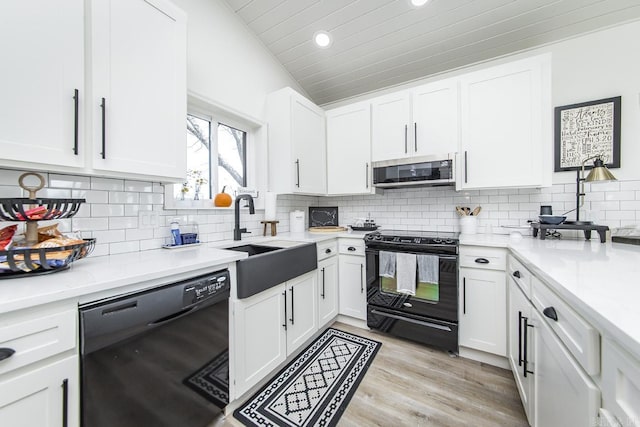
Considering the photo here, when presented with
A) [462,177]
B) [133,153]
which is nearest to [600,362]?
[462,177]

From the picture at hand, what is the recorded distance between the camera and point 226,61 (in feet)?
7.30

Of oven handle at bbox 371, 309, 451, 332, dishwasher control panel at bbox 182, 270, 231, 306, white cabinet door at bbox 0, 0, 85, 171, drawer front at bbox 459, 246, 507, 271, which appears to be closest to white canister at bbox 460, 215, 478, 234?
drawer front at bbox 459, 246, 507, 271

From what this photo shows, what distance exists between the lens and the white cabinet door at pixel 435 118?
224cm

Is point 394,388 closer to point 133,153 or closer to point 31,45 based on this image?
point 133,153

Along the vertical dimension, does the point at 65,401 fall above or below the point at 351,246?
below

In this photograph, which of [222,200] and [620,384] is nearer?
[620,384]

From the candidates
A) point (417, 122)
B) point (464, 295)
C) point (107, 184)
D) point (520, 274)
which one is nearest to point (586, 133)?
point (417, 122)

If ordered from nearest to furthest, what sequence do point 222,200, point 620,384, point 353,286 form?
point 620,384 < point 222,200 < point 353,286

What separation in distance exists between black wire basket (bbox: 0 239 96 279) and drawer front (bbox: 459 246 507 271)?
2367mm

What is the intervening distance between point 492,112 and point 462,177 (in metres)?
0.57

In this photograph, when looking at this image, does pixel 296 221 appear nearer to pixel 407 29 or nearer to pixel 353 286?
pixel 353 286

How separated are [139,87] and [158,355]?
4.37 feet

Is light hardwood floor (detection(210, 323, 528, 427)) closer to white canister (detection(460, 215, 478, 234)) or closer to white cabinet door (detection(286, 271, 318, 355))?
white cabinet door (detection(286, 271, 318, 355))

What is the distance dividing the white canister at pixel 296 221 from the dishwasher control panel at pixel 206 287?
1.46 m
